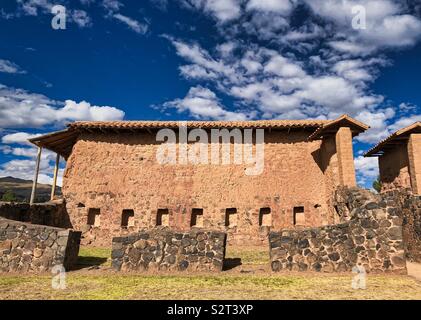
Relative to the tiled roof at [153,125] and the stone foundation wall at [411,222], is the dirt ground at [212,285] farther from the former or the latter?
the tiled roof at [153,125]

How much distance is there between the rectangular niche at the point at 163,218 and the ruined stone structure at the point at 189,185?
2.2 inches

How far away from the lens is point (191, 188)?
688 inches

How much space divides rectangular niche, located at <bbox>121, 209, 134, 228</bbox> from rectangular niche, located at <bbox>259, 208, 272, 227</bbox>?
23.9 ft

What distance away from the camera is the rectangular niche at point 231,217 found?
17.1m

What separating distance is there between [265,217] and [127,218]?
25.8 feet

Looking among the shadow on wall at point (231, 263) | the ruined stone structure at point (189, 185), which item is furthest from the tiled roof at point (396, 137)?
the shadow on wall at point (231, 263)

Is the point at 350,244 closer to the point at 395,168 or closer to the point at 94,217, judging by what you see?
the point at 395,168

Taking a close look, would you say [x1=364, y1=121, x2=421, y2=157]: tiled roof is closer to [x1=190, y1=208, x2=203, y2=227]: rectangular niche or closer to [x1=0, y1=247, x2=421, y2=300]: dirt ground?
[x1=0, y1=247, x2=421, y2=300]: dirt ground

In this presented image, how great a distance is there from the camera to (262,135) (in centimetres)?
1781

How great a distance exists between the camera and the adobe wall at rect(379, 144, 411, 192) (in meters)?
14.0

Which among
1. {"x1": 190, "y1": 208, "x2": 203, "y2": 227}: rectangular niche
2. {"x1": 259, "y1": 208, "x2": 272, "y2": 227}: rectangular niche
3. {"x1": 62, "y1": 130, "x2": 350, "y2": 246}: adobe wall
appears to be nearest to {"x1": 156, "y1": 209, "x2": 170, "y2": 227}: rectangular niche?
{"x1": 62, "y1": 130, "x2": 350, "y2": 246}: adobe wall

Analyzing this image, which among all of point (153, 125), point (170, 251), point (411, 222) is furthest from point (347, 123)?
point (170, 251)
